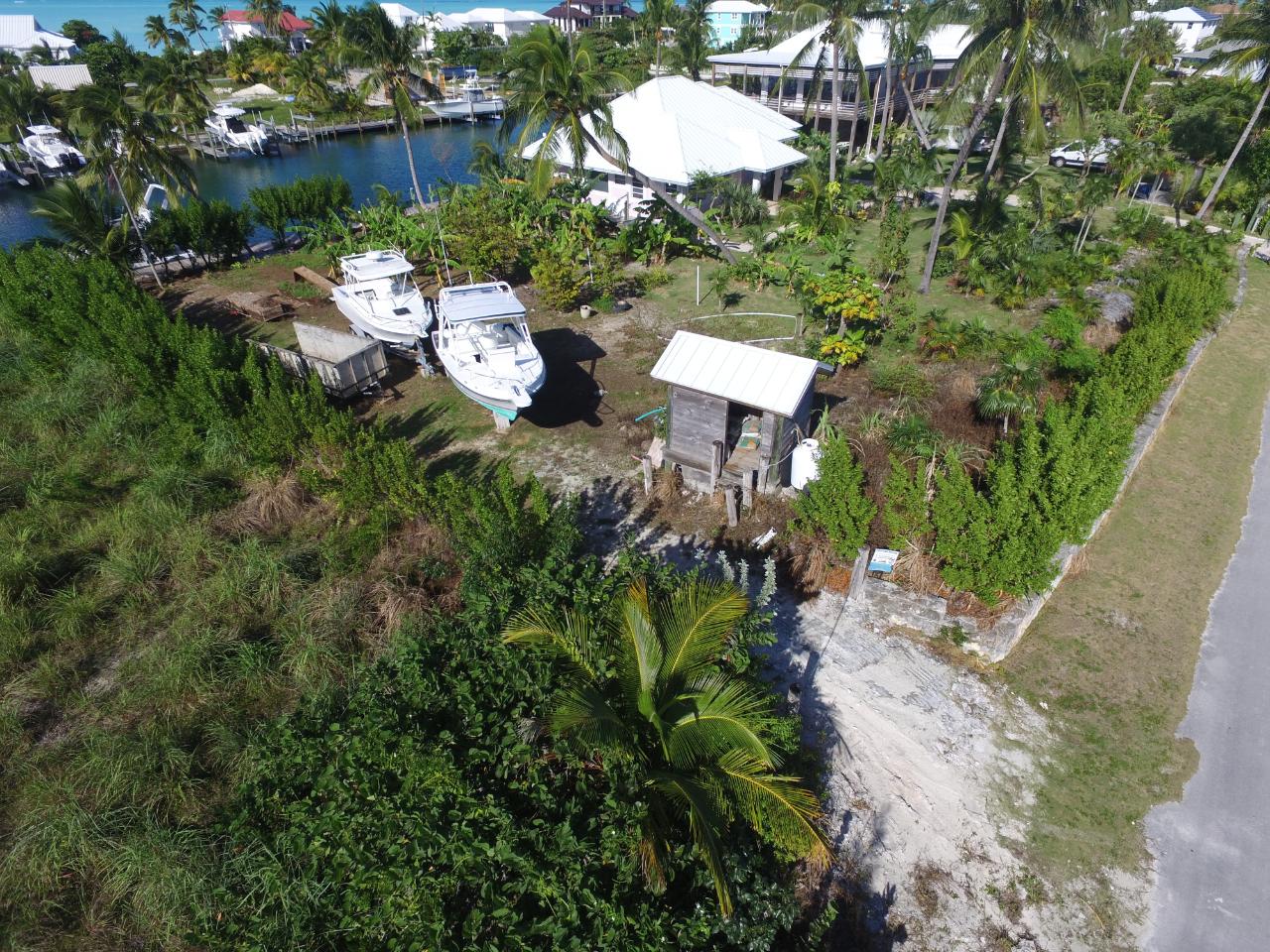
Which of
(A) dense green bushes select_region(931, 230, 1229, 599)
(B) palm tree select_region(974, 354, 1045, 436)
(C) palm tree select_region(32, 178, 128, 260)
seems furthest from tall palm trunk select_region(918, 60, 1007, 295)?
(C) palm tree select_region(32, 178, 128, 260)

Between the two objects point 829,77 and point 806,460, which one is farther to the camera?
point 829,77

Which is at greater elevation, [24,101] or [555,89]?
[555,89]

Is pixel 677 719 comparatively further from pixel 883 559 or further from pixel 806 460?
pixel 806 460

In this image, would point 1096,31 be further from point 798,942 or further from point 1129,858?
point 798,942

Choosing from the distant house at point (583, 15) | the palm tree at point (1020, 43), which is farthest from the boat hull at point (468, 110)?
the palm tree at point (1020, 43)

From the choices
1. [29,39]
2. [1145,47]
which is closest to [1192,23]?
[1145,47]

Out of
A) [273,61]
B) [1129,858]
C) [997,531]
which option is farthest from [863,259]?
[273,61]
